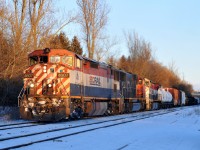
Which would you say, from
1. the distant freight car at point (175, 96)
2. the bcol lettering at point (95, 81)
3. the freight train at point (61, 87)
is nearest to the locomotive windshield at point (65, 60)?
the freight train at point (61, 87)

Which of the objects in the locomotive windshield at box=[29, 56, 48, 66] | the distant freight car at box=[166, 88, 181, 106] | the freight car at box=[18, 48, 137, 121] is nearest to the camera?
the freight car at box=[18, 48, 137, 121]

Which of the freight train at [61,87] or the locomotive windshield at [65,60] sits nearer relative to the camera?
the freight train at [61,87]

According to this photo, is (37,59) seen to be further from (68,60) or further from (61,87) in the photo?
(61,87)

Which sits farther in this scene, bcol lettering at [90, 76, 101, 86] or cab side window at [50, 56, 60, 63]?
bcol lettering at [90, 76, 101, 86]

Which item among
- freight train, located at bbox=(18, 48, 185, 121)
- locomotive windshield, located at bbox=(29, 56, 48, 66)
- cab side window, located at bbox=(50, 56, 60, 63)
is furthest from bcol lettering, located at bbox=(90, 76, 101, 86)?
locomotive windshield, located at bbox=(29, 56, 48, 66)

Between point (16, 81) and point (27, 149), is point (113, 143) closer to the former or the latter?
point (27, 149)

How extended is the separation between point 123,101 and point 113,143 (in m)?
18.2

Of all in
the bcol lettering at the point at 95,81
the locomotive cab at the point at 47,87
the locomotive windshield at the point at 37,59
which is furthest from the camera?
the bcol lettering at the point at 95,81

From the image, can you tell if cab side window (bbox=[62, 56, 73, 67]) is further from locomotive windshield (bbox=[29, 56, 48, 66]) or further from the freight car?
locomotive windshield (bbox=[29, 56, 48, 66])

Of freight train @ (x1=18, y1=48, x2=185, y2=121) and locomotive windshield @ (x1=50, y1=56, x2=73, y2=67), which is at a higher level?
locomotive windshield @ (x1=50, y1=56, x2=73, y2=67)

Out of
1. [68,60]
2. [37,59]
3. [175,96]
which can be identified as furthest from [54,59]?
[175,96]

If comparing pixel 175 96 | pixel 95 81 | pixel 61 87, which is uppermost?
pixel 95 81

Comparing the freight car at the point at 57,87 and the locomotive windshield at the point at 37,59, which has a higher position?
the locomotive windshield at the point at 37,59

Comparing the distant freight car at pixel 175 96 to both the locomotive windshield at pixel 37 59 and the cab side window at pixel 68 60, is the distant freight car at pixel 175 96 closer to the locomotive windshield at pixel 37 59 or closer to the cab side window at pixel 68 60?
the cab side window at pixel 68 60
